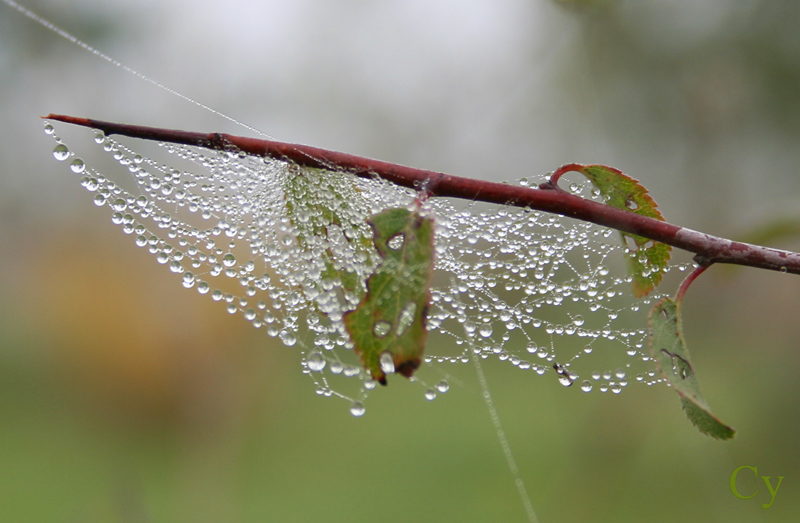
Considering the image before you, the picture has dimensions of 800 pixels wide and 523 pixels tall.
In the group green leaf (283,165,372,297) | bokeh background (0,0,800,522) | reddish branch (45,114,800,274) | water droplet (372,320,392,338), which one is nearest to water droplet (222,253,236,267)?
green leaf (283,165,372,297)

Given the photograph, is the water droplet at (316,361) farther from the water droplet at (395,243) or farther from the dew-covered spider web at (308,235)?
the water droplet at (395,243)

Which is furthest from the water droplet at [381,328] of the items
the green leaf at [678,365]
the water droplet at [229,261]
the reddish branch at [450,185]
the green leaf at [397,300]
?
the water droplet at [229,261]

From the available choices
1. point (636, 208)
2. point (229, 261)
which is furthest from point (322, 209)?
point (636, 208)

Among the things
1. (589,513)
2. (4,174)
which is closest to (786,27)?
(589,513)

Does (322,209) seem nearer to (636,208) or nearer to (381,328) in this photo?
(381,328)

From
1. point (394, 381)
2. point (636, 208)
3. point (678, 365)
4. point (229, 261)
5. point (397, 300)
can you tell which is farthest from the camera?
point (394, 381)

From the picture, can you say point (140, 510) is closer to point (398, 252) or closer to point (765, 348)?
point (398, 252)
